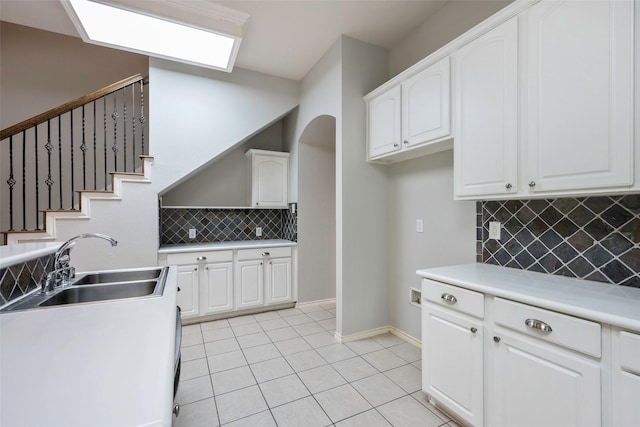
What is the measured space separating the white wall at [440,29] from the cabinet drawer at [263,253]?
243 centimetres

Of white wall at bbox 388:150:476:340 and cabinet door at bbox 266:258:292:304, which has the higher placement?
white wall at bbox 388:150:476:340

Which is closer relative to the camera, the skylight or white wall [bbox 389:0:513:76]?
white wall [bbox 389:0:513:76]

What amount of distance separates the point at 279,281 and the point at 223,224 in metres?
1.15

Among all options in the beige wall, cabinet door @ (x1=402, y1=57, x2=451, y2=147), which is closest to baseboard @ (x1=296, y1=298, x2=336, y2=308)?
cabinet door @ (x1=402, y1=57, x2=451, y2=147)

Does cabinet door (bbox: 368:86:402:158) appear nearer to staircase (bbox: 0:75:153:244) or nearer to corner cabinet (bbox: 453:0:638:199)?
corner cabinet (bbox: 453:0:638:199)

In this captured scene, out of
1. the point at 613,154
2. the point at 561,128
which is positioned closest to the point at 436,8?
the point at 561,128

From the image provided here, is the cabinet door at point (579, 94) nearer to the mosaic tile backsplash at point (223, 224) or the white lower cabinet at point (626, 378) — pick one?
the white lower cabinet at point (626, 378)

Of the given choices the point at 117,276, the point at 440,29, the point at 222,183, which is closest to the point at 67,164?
the point at 222,183

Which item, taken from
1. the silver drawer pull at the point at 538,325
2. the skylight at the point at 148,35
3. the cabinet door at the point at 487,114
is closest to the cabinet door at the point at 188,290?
the skylight at the point at 148,35

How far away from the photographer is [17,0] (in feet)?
7.63

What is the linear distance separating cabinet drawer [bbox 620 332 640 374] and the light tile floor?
1.02m

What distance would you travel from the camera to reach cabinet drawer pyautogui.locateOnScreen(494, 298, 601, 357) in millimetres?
1104

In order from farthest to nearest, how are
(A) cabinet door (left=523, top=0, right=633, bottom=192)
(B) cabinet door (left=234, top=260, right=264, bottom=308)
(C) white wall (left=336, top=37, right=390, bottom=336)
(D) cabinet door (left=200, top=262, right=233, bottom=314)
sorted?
(B) cabinet door (left=234, top=260, right=264, bottom=308)
(D) cabinet door (left=200, top=262, right=233, bottom=314)
(C) white wall (left=336, top=37, right=390, bottom=336)
(A) cabinet door (left=523, top=0, right=633, bottom=192)

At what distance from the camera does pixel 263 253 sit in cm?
354
